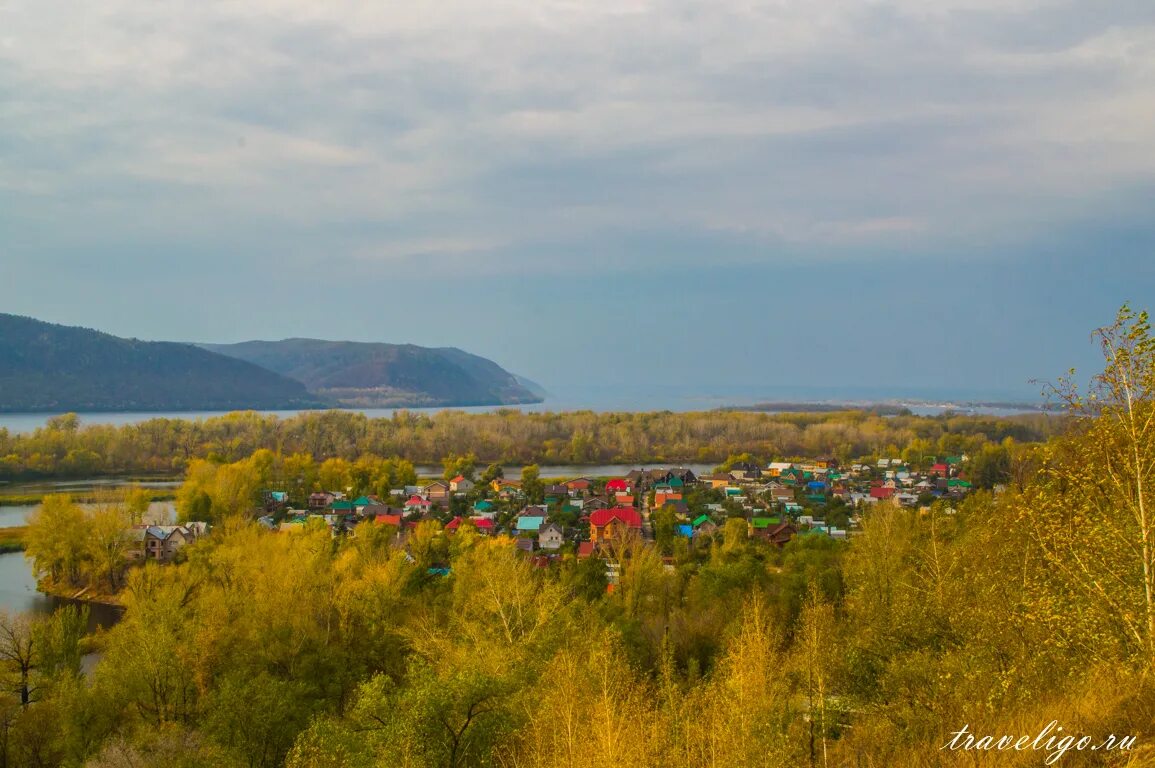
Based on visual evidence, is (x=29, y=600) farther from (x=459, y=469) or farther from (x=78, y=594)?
(x=459, y=469)

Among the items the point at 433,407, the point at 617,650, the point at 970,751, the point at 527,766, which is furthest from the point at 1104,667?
the point at 433,407

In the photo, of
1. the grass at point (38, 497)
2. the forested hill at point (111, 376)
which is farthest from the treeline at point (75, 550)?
the forested hill at point (111, 376)

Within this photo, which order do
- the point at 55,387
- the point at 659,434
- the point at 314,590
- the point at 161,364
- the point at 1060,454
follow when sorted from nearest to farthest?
the point at 1060,454 < the point at 314,590 < the point at 659,434 < the point at 55,387 < the point at 161,364

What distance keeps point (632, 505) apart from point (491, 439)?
30.3 m

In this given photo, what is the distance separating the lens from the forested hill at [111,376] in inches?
4653

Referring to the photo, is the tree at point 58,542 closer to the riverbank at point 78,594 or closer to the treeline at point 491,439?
the riverbank at point 78,594

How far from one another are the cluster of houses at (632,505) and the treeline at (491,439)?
14.0 metres

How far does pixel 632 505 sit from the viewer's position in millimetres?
34938

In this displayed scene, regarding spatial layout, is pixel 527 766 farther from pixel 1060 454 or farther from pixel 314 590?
pixel 314 590

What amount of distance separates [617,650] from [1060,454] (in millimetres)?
7008

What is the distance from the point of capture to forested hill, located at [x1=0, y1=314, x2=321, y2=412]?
388 ft

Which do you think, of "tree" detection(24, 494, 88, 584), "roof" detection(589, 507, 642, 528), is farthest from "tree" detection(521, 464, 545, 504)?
"tree" detection(24, 494, 88, 584)

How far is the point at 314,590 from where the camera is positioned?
624 inches

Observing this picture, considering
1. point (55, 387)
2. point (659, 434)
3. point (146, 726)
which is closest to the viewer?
point (146, 726)
